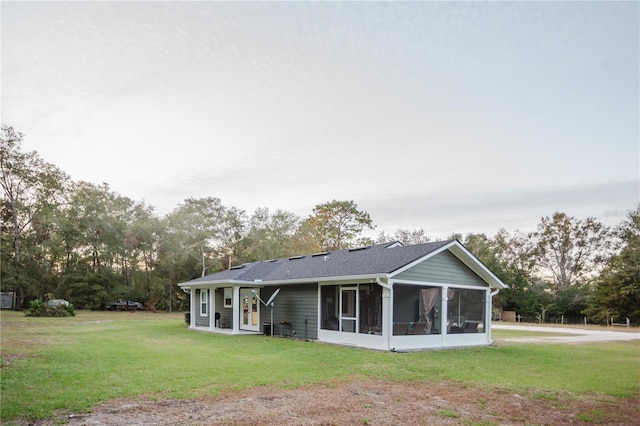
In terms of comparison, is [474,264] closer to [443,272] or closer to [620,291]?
[443,272]

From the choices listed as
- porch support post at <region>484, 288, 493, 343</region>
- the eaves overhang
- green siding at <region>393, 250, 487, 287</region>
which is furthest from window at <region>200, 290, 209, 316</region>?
porch support post at <region>484, 288, 493, 343</region>

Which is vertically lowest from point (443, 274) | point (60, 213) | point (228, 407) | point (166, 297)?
point (166, 297)

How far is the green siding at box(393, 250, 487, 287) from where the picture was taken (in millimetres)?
14961

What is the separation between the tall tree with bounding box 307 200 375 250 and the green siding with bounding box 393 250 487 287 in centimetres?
2899

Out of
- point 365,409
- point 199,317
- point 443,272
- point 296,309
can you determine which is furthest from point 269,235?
point 365,409

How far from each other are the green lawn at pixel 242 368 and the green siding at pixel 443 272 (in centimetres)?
226

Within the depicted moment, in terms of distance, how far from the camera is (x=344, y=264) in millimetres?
17234

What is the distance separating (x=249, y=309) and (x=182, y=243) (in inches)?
1005

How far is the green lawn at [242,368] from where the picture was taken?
25.6 ft

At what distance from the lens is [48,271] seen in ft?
133

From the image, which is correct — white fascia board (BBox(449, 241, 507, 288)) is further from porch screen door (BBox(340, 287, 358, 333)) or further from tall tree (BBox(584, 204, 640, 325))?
tall tree (BBox(584, 204, 640, 325))

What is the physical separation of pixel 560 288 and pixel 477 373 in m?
37.3

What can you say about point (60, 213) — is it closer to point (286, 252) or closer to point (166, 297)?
point (166, 297)

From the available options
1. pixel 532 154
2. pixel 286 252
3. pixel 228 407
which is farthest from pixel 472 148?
pixel 286 252
